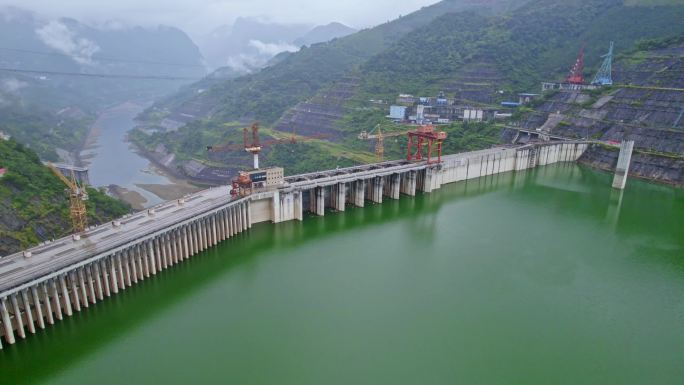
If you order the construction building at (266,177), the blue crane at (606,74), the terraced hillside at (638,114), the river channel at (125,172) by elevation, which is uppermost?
the blue crane at (606,74)

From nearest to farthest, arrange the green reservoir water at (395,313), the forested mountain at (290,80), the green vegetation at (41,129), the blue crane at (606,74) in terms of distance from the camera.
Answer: the green reservoir water at (395,313) → the blue crane at (606,74) → the green vegetation at (41,129) → the forested mountain at (290,80)

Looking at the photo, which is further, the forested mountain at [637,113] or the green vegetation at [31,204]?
the forested mountain at [637,113]

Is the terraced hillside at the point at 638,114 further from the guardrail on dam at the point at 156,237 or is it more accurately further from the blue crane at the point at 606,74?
the guardrail on dam at the point at 156,237

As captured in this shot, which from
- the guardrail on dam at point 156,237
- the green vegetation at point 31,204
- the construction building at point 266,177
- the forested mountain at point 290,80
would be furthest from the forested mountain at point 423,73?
the green vegetation at point 31,204

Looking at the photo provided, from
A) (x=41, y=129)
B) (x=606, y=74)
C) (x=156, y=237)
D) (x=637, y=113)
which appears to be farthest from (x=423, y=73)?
(x=156, y=237)

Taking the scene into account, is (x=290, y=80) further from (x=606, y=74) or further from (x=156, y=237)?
(x=156, y=237)

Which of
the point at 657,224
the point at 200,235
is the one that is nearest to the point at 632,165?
the point at 657,224

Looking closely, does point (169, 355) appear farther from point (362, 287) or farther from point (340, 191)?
point (340, 191)
